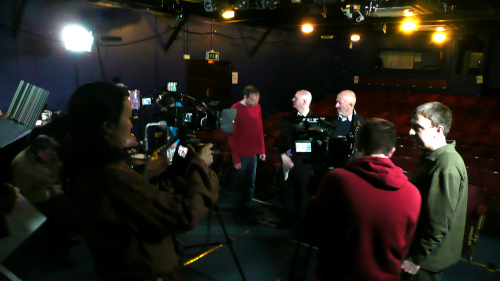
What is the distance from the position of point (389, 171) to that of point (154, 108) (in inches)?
251

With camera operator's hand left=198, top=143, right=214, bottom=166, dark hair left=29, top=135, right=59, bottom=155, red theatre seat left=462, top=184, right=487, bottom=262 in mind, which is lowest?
red theatre seat left=462, top=184, right=487, bottom=262

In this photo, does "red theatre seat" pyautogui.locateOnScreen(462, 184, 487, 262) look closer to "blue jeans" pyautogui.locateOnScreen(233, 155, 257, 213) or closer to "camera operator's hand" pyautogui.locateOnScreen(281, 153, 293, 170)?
"camera operator's hand" pyautogui.locateOnScreen(281, 153, 293, 170)

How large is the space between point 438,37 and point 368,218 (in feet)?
32.1

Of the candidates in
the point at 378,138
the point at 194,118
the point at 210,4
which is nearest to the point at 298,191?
the point at 194,118

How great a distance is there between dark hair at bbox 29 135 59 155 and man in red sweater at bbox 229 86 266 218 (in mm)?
1810

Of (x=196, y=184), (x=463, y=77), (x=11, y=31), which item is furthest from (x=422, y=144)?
(x=463, y=77)

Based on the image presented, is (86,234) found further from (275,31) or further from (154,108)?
(275,31)

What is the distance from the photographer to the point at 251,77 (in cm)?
933

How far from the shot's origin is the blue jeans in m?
4.04

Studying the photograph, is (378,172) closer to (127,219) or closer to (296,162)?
(127,219)

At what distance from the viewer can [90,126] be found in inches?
38.7

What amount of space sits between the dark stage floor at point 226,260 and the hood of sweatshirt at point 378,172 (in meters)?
1.49

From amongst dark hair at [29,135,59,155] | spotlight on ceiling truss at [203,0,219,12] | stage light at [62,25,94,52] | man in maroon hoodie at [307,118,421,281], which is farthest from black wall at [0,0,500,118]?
man in maroon hoodie at [307,118,421,281]

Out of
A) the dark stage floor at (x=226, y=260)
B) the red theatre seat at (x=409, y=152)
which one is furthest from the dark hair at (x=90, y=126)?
the red theatre seat at (x=409, y=152)
